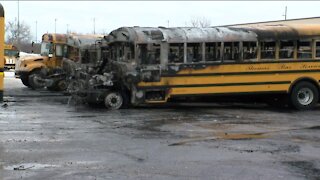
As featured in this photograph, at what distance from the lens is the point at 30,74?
2562cm

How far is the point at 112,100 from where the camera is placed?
53.8 feet

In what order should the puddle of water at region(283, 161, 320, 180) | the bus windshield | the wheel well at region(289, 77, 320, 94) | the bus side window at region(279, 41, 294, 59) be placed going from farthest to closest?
the bus windshield < the wheel well at region(289, 77, 320, 94) < the bus side window at region(279, 41, 294, 59) < the puddle of water at region(283, 161, 320, 180)

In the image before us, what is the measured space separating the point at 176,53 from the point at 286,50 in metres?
3.73

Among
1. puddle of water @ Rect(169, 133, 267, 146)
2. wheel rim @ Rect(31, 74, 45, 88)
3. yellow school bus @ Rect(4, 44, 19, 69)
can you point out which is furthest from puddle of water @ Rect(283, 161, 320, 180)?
yellow school bus @ Rect(4, 44, 19, 69)

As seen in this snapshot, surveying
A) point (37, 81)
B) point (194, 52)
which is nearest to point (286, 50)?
point (194, 52)

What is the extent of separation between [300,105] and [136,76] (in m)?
5.72

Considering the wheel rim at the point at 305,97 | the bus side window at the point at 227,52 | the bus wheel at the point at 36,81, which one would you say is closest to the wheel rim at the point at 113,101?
the bus side window at the point at 227,52

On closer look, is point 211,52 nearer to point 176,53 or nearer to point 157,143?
point 176,53

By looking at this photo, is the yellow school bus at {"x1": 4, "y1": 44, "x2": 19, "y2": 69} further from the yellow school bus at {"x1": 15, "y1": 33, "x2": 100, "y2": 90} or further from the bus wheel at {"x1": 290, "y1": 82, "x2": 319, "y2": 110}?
the bus wheel at {"x1": 290, "y1": 82, "x2": 319, "y2": 110}

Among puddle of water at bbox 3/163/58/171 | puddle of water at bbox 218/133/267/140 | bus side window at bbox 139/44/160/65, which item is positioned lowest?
puddle of water at bbox 218/133/267/140

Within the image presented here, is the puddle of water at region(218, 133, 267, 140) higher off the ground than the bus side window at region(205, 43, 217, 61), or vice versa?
the bus side window at region(205, 43, 217, 61)

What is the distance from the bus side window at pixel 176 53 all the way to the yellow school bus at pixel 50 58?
7416mm

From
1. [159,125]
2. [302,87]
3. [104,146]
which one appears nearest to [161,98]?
[159,125]

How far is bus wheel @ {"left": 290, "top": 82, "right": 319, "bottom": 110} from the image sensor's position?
17231 millimetres
